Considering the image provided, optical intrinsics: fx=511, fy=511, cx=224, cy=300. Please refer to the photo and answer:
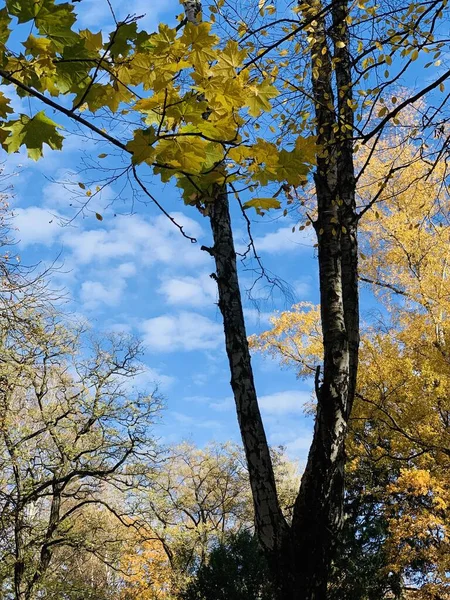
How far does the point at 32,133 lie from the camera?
889mm

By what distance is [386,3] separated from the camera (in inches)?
115

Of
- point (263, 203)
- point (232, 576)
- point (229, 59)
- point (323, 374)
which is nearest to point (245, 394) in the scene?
point (323, 374)

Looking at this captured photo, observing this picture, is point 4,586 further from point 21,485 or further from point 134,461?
point 134,461

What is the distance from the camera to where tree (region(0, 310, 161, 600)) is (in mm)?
8609

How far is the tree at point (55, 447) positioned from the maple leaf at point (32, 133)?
7.55 meters

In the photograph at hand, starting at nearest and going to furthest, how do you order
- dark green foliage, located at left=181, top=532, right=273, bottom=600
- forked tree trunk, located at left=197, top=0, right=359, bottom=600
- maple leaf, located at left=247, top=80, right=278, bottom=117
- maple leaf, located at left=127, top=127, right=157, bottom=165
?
maple leaf, located at left=127, top=127, right=157, bottom=165
maple leaf, located at left=247, top=80, right=278, bottom=117
forked tree trunk, located at left=197, top=0, right=359, bottom=600
dark green foliage, located at left=181, top=532, right=273, bottom=600

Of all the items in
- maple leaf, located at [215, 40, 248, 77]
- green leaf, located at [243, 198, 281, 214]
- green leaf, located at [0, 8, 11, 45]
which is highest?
green leaf, located at [0, 8, 11, 45]

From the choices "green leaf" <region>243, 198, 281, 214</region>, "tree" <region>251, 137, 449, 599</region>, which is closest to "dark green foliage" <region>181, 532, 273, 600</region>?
"tree" <region>251, 137, 449, 599</region>

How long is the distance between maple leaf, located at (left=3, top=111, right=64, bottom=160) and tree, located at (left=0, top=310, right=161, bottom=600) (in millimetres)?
7554

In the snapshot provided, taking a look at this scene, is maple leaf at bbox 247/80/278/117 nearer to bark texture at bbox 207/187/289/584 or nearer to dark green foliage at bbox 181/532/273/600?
bark texture at bbox 207/187/289/584

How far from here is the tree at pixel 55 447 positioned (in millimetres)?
8609

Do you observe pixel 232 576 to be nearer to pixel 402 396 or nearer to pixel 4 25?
pixel 402 396

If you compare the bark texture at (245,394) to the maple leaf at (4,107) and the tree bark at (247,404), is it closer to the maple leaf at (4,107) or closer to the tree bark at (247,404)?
the tree bark at (247,404)

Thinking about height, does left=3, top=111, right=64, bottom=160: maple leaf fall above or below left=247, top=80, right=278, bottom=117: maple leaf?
below
